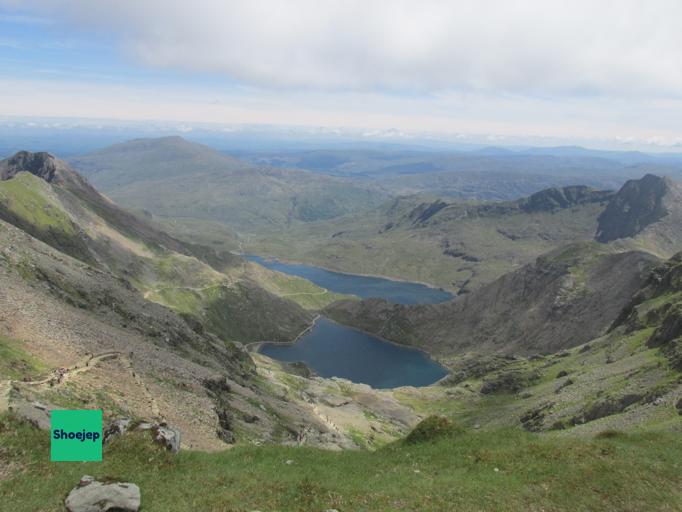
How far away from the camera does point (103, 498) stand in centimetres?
2645

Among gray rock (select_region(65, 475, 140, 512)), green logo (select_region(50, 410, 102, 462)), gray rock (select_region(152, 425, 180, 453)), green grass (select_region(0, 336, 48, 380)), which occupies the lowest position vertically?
green grass (select_region(0, 336, 48, 380))

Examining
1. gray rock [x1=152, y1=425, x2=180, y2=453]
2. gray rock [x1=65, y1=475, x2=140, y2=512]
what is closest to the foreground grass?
gray rock [x1=152, y1=425, x2=180, y2=453]

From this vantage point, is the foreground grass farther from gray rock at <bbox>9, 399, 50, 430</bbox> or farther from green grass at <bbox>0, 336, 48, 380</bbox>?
green grass at <bbox>0, 336, 48, 380</bbox>

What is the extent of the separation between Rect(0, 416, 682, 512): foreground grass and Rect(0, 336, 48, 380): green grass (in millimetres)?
17441

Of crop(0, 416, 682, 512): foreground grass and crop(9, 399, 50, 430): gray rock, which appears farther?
crop(9, 399, 50, 430): gray rock

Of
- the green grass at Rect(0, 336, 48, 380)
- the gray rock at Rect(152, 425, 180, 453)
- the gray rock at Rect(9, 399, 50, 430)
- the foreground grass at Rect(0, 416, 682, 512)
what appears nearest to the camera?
the foreground grass at Rect(0, 416, 682, 512)

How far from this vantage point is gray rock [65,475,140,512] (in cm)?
2619

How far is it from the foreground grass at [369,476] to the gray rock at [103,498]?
3.20 feet

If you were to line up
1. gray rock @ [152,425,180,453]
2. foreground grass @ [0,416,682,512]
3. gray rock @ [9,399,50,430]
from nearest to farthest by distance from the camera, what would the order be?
1. foreground grass @ [0,416,682,512]
2. gray rock @ [152,425,180,453]
3. gray rock @ [9,399,50,430]

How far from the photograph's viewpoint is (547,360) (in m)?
158

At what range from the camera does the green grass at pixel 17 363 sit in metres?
47.8

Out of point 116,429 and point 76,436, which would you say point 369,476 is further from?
point 76,436

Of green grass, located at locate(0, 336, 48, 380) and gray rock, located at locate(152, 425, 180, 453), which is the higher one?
gray rock, located at locate(152, 425, 180, 453)

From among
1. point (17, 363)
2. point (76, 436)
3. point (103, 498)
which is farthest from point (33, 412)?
point (17, 363)
